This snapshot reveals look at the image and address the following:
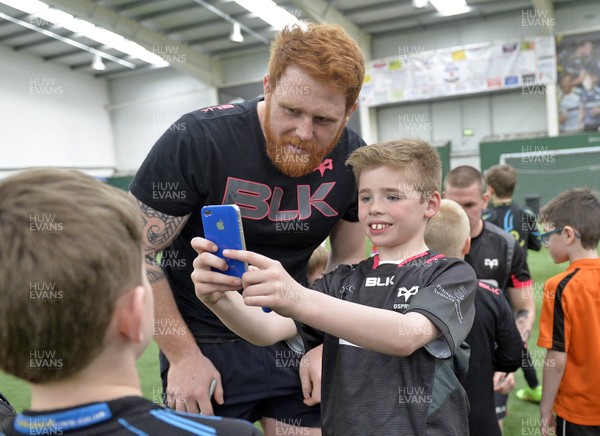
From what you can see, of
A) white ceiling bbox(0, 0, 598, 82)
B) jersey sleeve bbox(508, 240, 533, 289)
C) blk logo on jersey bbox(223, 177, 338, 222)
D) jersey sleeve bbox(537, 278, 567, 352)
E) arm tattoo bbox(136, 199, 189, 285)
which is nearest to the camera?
arm tattoo bbox(136, 199, 189, 285)

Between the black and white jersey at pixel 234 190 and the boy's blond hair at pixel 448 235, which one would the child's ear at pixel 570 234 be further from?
the black and white jersey at pixel 234 190

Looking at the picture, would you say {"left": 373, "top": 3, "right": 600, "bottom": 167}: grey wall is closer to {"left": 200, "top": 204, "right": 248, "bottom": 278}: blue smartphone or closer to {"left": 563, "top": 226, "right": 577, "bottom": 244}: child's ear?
{"left": 563, "top": 226, "right": 577, "bottom": 244}: child's ear

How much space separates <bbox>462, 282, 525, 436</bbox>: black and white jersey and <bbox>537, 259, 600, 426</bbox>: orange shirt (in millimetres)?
217

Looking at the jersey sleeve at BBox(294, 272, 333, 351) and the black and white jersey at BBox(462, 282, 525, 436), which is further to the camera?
the black and white jersey at BBox(462, 282, 525, 436)

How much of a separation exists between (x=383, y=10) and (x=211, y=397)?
1616 cm

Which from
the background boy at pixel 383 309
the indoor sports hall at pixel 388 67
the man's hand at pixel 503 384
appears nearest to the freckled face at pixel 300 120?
the background boy at pixel 383 309

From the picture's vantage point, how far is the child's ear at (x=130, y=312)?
97cm

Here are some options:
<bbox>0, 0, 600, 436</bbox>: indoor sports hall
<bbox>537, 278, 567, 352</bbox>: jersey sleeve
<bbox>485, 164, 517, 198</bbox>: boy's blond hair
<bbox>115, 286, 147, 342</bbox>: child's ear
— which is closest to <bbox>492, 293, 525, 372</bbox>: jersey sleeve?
<bbox>537, 278, 567, 352</bbox>: jersey sleeve

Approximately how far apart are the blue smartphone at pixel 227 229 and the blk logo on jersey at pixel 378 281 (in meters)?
0.48

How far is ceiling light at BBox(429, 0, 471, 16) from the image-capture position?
1567cm

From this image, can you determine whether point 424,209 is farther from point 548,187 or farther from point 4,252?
point 548,187

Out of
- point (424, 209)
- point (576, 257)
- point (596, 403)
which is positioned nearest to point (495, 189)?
point (576, 257)

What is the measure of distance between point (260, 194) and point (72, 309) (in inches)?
46.1

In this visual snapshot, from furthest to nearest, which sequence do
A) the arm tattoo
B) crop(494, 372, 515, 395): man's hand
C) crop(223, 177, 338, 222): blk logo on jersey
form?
crop(494, 372, 515, 395): man's hand → crop(223, 177, 338, 222): blk logo on jersey → the arm tattoo
